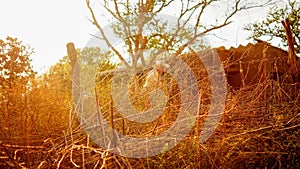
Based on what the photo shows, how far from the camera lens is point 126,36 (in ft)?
40.7

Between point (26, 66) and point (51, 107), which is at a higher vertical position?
point (26, 66)

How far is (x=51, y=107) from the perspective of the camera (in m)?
3.50

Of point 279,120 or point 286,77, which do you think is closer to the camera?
point 279,120

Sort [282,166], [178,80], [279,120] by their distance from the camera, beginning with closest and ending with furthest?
[282,166]
[279,120]
[178,80]

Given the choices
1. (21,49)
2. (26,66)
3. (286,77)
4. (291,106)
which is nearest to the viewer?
(291,106)

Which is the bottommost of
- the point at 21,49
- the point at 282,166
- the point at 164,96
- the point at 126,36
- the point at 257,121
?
the point at 282,166

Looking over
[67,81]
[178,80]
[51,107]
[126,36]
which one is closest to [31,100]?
[51,107]

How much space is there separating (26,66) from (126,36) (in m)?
7.32

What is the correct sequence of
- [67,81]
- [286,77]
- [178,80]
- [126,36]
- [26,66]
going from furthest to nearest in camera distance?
[126,36] → [26,66] → [67,81] → [286,77] → [178,80]

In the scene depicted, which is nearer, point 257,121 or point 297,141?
point 297,141

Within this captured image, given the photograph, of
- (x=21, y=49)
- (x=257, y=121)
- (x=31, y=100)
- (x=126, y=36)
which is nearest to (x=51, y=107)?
(x=31, y=100)

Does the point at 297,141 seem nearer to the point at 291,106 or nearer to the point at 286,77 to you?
the point at 291,106

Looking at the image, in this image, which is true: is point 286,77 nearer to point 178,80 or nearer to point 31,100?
point 178,80

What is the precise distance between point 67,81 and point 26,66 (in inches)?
46.5
